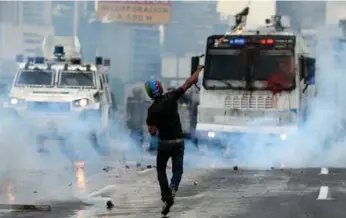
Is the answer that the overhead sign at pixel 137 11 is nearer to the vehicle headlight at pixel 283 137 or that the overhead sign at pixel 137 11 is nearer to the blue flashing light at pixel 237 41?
the blue flashing light at pixel 237 41

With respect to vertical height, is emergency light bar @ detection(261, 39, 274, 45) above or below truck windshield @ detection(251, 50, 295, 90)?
above

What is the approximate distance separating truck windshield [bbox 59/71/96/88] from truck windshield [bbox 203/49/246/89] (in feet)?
13.2

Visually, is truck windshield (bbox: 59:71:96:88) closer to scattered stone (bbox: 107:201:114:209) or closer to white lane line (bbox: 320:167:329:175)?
white lane line (bbox: 320:167:329:175)

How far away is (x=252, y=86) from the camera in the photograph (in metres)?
19.9

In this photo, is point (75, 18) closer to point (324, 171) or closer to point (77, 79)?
point (77, 79)

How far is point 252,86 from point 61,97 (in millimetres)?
5191

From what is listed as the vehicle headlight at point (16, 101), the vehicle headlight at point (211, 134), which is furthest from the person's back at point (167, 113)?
the vehicle headlight at point (16, 101)

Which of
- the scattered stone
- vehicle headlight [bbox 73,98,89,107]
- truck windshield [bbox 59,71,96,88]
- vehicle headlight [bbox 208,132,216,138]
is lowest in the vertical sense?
vehicle headlight [bbox 208,132,216,138]

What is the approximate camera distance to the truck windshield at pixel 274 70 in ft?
65.2

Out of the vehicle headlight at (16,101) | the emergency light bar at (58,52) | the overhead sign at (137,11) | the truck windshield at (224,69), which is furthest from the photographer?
the overhead sign at (137,11)

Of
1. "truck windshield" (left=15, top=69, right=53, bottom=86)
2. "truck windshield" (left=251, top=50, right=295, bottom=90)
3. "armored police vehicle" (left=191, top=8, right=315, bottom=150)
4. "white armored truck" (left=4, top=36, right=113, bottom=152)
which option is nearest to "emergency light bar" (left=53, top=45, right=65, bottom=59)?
"white armored truck" (left=4, top=36, right=113, bottom=152)

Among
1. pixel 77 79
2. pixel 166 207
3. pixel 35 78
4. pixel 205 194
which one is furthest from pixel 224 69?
pixel 166 207

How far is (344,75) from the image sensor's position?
23.8 meters

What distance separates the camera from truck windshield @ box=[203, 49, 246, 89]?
20.1m
